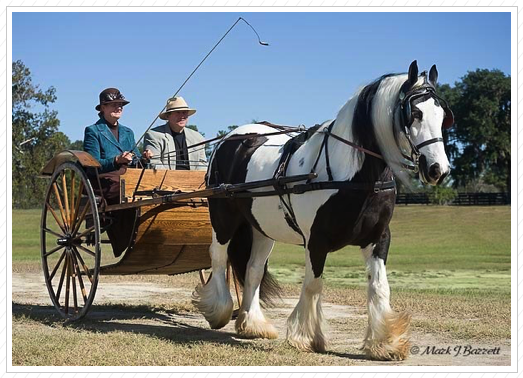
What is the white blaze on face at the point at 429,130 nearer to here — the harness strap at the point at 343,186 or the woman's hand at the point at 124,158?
the harness strap at the point at 343,186

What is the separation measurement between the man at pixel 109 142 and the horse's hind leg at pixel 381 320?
119 inches

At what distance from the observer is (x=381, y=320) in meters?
6.56

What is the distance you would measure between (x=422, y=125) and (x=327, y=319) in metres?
3.54

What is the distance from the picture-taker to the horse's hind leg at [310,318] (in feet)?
21.8

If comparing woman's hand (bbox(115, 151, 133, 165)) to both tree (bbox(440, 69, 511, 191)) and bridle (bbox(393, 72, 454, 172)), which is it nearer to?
bridle (bbox(393, 72, 454, 172))

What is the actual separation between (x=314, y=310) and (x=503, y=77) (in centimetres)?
5570

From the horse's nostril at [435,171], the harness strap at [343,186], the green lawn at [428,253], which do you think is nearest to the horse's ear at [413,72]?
the horse's nostril at [435,171]

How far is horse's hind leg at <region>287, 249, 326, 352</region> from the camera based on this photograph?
6648mm

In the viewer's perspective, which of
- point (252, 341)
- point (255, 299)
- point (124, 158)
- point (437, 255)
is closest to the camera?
point (252, 341)

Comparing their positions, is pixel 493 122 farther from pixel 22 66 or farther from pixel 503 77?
pixel 22 66

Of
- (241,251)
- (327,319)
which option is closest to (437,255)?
(327,319)

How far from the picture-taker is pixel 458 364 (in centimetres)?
625

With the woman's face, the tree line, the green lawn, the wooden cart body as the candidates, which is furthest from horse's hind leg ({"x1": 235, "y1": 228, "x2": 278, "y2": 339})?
the tree line
